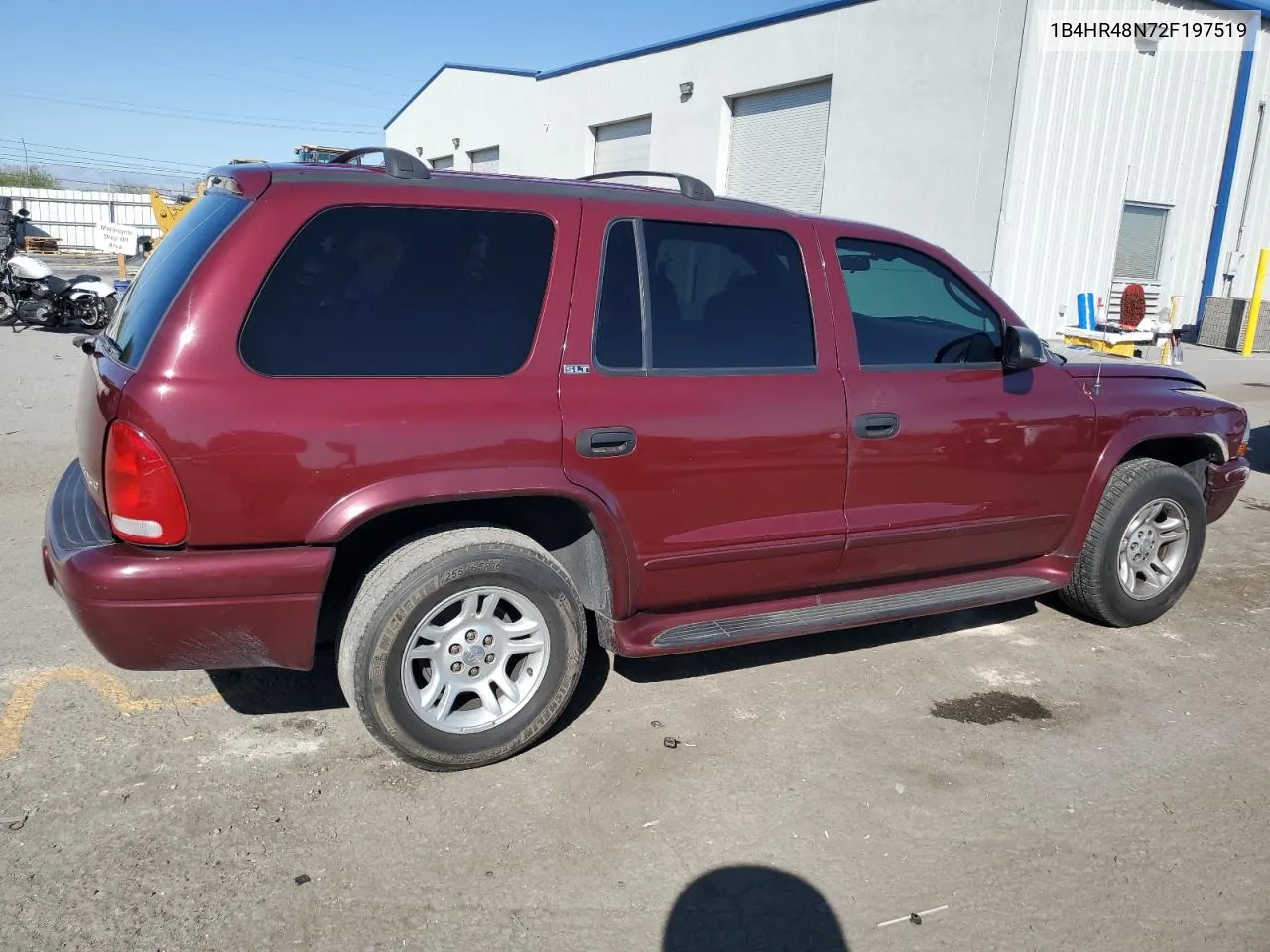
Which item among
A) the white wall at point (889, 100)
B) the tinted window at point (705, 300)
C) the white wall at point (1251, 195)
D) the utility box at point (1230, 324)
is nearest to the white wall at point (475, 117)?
the white wall at point (889, 100)

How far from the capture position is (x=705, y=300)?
354 cm

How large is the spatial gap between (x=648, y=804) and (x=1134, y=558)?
2.84 meters

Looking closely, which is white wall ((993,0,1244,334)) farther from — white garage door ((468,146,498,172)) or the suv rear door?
white garage door ((468,146,498,172))

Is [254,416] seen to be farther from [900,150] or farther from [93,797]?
[900,150]

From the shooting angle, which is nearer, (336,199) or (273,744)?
(336,199)

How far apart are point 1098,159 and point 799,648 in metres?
13.4

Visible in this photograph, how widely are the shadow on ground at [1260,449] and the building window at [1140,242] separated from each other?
283 inches

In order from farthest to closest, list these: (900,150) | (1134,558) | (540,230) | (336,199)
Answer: (900,150) → (1134,558) → (540,230) → (336,199)

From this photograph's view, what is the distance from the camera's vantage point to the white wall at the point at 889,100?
45.3ft

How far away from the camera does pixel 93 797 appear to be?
295 centimetres

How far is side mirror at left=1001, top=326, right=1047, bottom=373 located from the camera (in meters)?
3.89

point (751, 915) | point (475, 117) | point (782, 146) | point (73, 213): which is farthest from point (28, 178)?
point (751, 915)

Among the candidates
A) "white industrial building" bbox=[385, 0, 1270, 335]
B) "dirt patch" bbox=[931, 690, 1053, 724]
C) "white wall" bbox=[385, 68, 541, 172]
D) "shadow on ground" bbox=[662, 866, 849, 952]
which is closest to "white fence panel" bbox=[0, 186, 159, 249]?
"white wall" bbox=[385, 68, 541, 172]

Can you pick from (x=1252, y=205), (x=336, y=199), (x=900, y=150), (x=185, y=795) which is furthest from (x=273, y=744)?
(x=1252, y=205)
